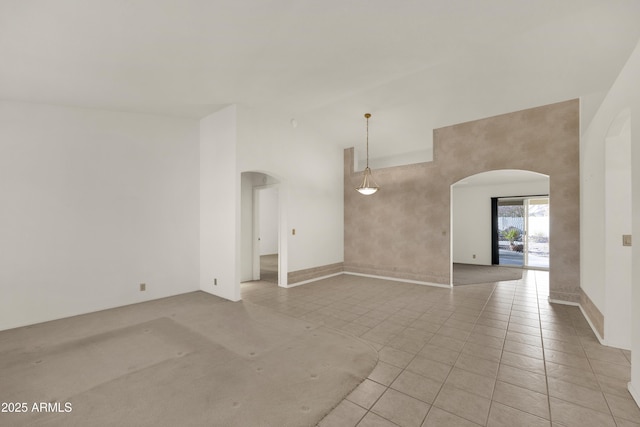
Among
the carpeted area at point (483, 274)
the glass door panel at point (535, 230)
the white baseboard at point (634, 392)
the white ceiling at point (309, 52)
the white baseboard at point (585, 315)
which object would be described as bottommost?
the carpeted area at point (483, 274)

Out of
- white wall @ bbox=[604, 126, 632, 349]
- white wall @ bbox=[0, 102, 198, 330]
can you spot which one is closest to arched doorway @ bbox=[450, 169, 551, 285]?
white wall @ bbox=[604, 126, 632, 349]

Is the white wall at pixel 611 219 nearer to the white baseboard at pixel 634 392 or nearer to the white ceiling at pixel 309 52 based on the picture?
the white baseboard at pixel 634 392

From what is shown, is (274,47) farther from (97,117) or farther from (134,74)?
(97,117)

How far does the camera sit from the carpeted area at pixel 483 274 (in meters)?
6.61

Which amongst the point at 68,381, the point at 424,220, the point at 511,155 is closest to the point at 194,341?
the point at 68,381

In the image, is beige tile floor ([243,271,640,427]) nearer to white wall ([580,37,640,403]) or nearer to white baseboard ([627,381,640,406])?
white baseboard ([627,381,640,406])

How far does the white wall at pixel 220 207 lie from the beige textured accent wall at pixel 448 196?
341 centimetres

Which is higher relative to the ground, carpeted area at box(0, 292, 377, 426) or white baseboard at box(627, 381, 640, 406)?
white baseboard at box(627, 381, 640, 406)

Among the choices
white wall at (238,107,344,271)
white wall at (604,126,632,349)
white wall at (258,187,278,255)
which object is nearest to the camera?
white wall at (604,126,632,349)

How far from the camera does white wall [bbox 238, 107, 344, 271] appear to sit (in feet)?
16.9

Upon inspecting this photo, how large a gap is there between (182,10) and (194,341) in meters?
3.42

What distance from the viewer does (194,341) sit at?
3.29m

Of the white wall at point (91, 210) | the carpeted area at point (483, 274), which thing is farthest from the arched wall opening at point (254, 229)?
the carpeted area at point (483, 274)

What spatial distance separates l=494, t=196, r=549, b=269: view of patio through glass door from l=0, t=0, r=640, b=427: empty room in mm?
2191
